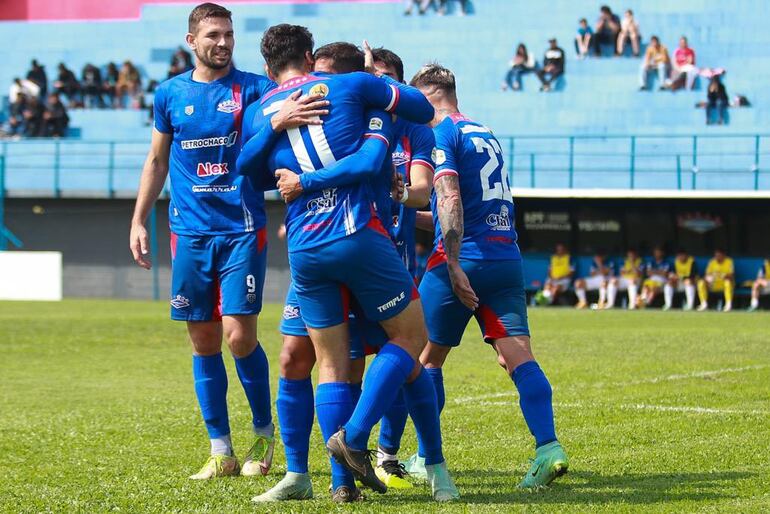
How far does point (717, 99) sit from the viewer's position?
29.7 metres

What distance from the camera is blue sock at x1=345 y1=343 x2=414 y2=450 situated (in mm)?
5602

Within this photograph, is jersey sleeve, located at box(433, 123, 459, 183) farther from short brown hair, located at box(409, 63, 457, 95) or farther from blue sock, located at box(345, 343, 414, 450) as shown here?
blue sock, located at box(345, 343, 414, 450)

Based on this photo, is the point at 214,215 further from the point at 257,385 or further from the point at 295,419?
the point at 295,419

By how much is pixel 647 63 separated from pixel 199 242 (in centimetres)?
2566

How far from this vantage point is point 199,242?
22.8 ft

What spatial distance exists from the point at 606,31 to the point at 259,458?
2690cm

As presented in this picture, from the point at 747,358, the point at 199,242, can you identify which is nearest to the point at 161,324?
→ the point at 747,358

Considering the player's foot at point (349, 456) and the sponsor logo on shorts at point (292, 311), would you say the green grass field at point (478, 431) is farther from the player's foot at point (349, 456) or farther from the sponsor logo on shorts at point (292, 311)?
the sponsor logo on shorts at point (292, 311)

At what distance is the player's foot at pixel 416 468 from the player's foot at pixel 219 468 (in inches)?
36.8

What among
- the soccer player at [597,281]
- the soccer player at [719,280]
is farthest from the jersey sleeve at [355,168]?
the soccer player at [597,281]

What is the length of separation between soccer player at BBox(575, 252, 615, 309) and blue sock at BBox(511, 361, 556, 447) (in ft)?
70.5

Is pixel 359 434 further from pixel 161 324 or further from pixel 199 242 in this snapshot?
pixel 161 324

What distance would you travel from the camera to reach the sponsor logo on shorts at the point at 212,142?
6902 millimetres

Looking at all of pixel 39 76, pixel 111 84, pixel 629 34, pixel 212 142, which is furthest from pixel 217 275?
pixel 39 76
